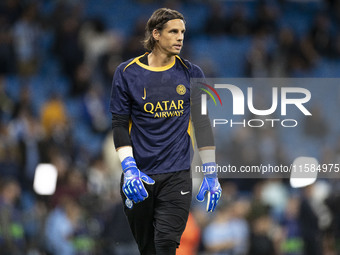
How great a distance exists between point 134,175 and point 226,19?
1276 cm

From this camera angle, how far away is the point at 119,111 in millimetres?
6523

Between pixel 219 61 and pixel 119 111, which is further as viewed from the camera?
pixel 219 61

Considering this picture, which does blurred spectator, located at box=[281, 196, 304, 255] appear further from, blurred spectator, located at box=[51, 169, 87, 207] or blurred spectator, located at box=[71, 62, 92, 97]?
blurred spectator, located at box=[71, 62, 92, 97]

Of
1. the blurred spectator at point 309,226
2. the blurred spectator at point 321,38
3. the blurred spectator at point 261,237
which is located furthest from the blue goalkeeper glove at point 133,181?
the blurred spectator at point 321,38

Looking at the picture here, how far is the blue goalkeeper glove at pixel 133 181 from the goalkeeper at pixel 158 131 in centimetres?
2

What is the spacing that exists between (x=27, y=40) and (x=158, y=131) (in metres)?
10.8

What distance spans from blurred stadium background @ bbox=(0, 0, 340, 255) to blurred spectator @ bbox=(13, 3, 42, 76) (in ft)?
0.08

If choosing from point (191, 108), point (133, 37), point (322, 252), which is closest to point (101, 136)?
point (133, 37)

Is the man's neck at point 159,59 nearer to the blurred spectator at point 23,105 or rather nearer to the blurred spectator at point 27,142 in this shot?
the blurred spectator at point 27,142

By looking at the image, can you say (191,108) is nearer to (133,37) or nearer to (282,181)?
(282,181)

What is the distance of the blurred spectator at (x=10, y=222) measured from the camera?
464 inches

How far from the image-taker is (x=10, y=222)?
11961 mm

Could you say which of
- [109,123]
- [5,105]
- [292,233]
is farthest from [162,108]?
[109,123]

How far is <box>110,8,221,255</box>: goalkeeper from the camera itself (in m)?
6.45
